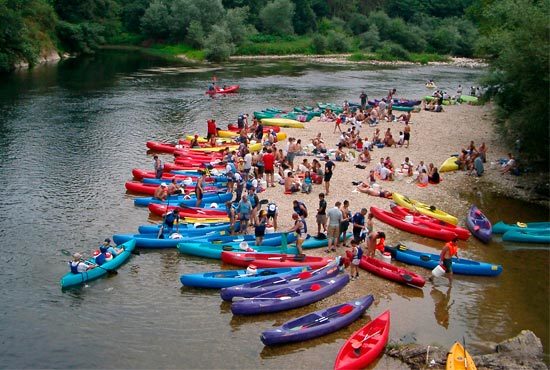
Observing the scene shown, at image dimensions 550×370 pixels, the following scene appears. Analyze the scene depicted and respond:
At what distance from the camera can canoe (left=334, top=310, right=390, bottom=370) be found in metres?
13.2

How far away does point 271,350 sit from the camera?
555 inches

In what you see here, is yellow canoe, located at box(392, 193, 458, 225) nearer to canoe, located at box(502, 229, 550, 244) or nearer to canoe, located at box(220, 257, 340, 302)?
canoe, located at box(502, 229, 550, 244)

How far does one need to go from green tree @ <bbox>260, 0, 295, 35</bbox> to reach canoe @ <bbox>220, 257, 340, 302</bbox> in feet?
268

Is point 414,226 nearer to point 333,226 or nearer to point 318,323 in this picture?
point 333,226

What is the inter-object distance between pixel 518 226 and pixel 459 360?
10.0 meters

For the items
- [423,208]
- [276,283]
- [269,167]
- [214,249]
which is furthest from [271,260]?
[269,167]

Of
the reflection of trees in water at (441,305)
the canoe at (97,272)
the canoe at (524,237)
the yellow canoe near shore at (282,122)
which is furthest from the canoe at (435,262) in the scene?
the yellow canoe near shore at (282,122)

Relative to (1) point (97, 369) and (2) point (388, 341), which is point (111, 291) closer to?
(1) point (97, 369)

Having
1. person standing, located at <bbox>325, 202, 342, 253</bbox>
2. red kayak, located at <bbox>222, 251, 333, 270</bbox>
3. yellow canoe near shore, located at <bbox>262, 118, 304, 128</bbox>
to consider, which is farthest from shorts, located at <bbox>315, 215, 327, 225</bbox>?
yellow canoe near shore, located at <bbox>262, 118, 304, 128</bbox>

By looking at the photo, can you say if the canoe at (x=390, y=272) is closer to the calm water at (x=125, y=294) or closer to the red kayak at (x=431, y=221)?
the calm water at (x=125, y=294)

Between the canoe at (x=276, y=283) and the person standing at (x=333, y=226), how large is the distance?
56.4 inches

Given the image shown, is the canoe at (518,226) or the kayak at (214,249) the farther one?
the canoe at (518,226)

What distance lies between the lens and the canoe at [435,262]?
18203mm

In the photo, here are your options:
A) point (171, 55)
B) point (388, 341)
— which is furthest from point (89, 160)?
point (171, 55)
